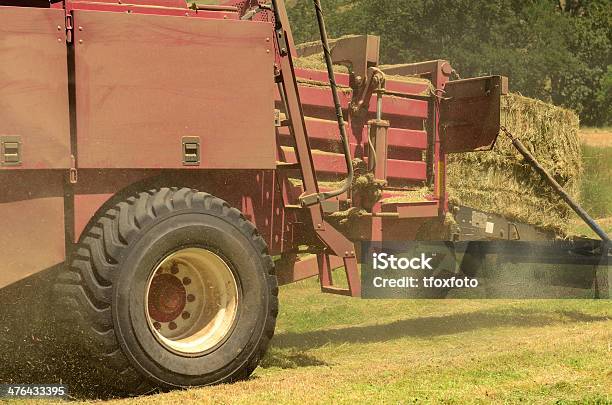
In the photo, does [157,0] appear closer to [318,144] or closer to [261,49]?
[261,49]

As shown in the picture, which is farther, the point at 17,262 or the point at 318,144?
the point at 318,144

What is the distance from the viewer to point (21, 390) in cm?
650

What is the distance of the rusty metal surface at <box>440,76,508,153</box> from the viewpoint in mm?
9102

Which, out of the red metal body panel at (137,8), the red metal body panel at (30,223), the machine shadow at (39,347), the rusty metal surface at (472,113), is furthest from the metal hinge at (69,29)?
the rusty metal surface at (472,113)

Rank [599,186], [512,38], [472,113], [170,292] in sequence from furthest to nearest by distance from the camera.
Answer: [512,38]
[599,186]
[472,113]
[170,292]

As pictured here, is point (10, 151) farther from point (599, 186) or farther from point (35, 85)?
point (599, 186)

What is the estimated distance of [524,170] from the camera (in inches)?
431

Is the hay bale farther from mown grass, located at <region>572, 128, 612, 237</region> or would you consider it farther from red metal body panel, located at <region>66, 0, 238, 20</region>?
mown grass, located at <region>572, 128, 612, 237</region>

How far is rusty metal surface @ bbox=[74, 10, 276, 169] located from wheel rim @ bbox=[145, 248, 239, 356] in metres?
0.64

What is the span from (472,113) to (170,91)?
3.42 m

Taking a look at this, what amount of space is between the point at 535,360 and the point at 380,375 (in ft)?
3.78

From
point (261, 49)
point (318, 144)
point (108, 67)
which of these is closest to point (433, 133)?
point (318, 144)

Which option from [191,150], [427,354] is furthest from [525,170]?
[191,150]

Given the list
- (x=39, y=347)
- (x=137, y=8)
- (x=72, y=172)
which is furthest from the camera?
(x=39, y=347)
